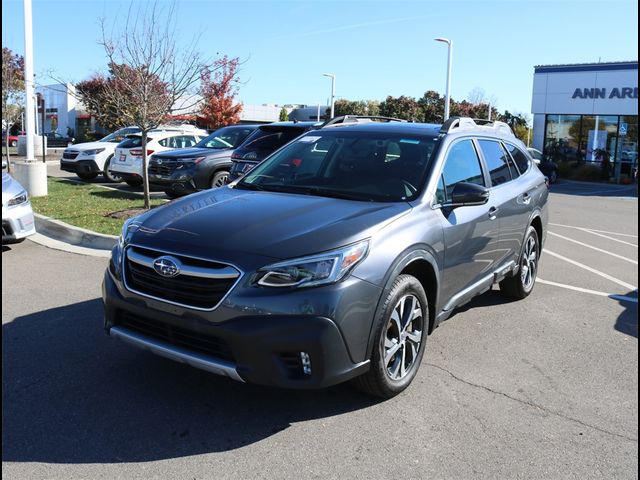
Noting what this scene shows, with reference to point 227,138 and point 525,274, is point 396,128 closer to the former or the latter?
point 525,274

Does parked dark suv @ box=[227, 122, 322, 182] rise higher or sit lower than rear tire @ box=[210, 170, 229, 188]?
higher

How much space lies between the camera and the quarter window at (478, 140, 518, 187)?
5.47m

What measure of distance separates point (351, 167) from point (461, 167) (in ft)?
2.96

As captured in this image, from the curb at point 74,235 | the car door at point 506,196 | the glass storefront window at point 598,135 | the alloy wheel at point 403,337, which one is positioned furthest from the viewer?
the glass storefront window at point 598,135

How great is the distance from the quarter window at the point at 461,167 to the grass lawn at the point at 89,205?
209 inches

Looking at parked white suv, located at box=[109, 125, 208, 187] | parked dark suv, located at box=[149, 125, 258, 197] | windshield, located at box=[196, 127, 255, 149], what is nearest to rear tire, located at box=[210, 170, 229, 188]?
parked dark suv, located at box=[149, 125, 258, 197]

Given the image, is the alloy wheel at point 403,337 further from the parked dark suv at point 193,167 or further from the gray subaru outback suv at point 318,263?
the parked dark suv at point 193,167

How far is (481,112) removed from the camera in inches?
2125

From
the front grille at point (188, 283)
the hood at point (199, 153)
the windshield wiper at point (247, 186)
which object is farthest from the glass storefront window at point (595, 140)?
the front grille at point (188, 283)

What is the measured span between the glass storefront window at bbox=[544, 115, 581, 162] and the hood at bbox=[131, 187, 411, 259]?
3167cm

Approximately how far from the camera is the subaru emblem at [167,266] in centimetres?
345

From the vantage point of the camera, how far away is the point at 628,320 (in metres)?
5.89

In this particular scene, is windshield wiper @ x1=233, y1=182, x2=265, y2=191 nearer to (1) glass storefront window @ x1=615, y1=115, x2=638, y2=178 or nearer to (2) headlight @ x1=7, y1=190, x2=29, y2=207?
(2) headlight @ x1=7, y1=190, x2=29, y2=207

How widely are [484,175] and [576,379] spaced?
1849 millimetres
